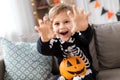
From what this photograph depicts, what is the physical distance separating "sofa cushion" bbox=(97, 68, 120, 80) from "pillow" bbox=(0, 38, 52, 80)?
0.39 m

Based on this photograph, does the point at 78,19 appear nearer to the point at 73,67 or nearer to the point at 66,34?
the point at 66,34

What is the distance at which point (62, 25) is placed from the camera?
59.6 inches

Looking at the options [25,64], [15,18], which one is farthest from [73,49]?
[15,18]

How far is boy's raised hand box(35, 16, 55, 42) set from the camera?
1.42 meters

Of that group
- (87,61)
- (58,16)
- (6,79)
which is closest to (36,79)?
(6,79)

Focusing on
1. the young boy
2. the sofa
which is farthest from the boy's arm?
the sofa

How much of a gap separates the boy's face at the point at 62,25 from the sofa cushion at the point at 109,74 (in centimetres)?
44

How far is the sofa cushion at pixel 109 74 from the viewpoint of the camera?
66.2 inches

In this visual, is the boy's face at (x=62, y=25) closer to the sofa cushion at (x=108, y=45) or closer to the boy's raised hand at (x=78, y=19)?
the boy's raised hand at (x=78, y=19)

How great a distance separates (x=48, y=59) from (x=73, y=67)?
1.17ft

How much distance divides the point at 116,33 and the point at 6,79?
93 centimetres

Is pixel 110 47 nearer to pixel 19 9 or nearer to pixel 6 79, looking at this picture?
pixel 6 79

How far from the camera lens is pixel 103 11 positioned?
A: 11.3ft

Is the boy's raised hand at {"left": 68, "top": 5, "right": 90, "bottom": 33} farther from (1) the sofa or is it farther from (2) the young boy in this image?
(1) the sofa
